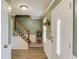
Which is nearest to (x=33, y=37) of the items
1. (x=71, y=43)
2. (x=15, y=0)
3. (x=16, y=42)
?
(x=16, y=42)

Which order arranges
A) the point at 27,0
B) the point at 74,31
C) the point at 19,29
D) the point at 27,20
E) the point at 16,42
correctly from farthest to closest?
the point at 27,20 < the point at 19,29 < the point at 16,42 < the point at 27,0 < the point at 74,31

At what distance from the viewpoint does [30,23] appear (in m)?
13.5

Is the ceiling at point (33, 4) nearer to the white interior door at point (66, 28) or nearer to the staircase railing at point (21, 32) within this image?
the white interior door at point (66, 28)

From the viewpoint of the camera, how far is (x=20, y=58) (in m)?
6.66

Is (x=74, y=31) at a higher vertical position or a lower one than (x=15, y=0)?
lower

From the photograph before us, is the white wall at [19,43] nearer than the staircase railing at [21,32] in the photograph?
Yes

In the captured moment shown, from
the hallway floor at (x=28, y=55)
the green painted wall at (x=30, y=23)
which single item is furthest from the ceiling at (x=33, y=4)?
the green painted wall at (x=30, y=23)

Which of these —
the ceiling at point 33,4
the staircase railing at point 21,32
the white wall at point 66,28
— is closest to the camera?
the white wall at point 66,28

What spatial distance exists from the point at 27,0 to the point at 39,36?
27.6 ft

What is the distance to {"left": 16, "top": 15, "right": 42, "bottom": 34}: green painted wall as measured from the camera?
1321 centimetres

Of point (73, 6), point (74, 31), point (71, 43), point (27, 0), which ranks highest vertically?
point (27, 0)

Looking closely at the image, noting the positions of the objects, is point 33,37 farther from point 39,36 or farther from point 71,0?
point 71,0

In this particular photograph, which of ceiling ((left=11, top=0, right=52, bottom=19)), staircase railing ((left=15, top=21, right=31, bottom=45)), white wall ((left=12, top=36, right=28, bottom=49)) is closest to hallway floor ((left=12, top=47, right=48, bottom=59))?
white wall ((left=12, top=36, right=28, bottom=49))

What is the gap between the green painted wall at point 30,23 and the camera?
43.3ft
